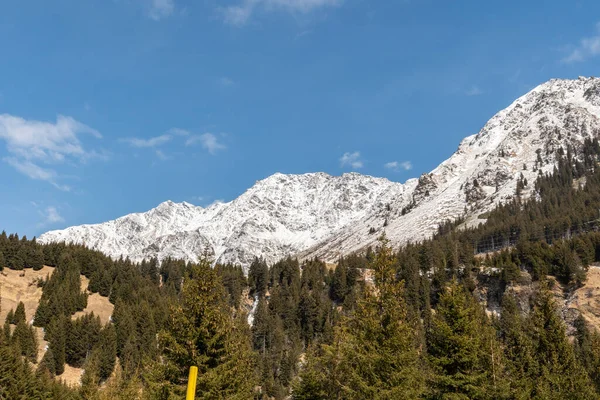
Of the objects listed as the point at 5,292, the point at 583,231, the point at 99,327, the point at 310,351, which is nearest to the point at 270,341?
the point at 99,327

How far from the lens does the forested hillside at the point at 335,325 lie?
94.5ft

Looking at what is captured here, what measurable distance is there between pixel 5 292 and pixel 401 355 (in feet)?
353

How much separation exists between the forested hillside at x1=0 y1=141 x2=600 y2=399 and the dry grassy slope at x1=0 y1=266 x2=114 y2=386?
2.02 meters

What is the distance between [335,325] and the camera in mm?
69250

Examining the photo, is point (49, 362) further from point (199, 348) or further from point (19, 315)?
point (199, 348)

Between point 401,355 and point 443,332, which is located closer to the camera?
point 401,355

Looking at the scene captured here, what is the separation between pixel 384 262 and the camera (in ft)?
105

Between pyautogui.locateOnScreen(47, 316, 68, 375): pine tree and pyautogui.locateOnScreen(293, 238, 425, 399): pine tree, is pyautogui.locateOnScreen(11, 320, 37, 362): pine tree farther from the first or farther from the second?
pyautogui.locateOnScreen(293, 238, 425, 399): pine tree

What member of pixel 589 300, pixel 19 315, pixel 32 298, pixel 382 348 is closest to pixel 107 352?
pixel 19 315

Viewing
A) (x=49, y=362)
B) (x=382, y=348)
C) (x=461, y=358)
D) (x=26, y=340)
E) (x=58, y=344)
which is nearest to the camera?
(x=382, y=348)

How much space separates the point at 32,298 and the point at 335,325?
7768 centimetres

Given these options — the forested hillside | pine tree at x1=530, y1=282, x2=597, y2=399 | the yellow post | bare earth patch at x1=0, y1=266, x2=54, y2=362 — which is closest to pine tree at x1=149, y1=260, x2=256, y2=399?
the forested hillside

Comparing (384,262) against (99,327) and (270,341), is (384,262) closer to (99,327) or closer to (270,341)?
(270,341)

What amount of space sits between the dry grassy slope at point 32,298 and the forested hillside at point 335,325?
2.02m
